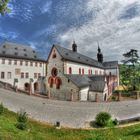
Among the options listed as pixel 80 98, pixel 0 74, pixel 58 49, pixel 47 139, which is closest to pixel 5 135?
pixel 47 139

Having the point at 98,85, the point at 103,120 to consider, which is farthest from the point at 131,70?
the point at 103,120

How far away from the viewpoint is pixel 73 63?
44.3m

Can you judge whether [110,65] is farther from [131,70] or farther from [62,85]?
[62,85]

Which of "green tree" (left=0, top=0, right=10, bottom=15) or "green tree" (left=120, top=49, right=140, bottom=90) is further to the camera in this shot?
"green tree" (left=120, top=49, right=140, bottom=90)

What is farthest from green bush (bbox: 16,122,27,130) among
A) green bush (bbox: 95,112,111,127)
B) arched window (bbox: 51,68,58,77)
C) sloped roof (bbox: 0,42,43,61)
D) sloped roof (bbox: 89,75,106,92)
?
sloped roof (bbox: 0,42,43,61)

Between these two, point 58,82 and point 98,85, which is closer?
point 98,85

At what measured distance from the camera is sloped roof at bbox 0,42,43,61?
162 ft

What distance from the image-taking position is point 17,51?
172ft

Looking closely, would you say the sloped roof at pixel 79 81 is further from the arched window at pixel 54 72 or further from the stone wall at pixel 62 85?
the arched window at pixel 54 72

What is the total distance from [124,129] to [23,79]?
38.5 metres

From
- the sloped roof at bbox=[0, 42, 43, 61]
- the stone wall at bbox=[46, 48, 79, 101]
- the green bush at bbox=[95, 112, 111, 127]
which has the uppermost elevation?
the sloped roof at bbox=[0, 42, 43, 61]

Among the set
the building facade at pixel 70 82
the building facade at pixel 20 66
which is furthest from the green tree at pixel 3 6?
the building facade at pixel 20 66

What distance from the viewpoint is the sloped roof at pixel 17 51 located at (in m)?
49.4

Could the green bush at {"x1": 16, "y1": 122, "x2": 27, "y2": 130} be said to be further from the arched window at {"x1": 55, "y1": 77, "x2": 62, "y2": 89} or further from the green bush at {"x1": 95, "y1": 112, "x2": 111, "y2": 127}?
the arched window at {"x1": 55, "y1": 77, "x2": 62, "y2": 89}
